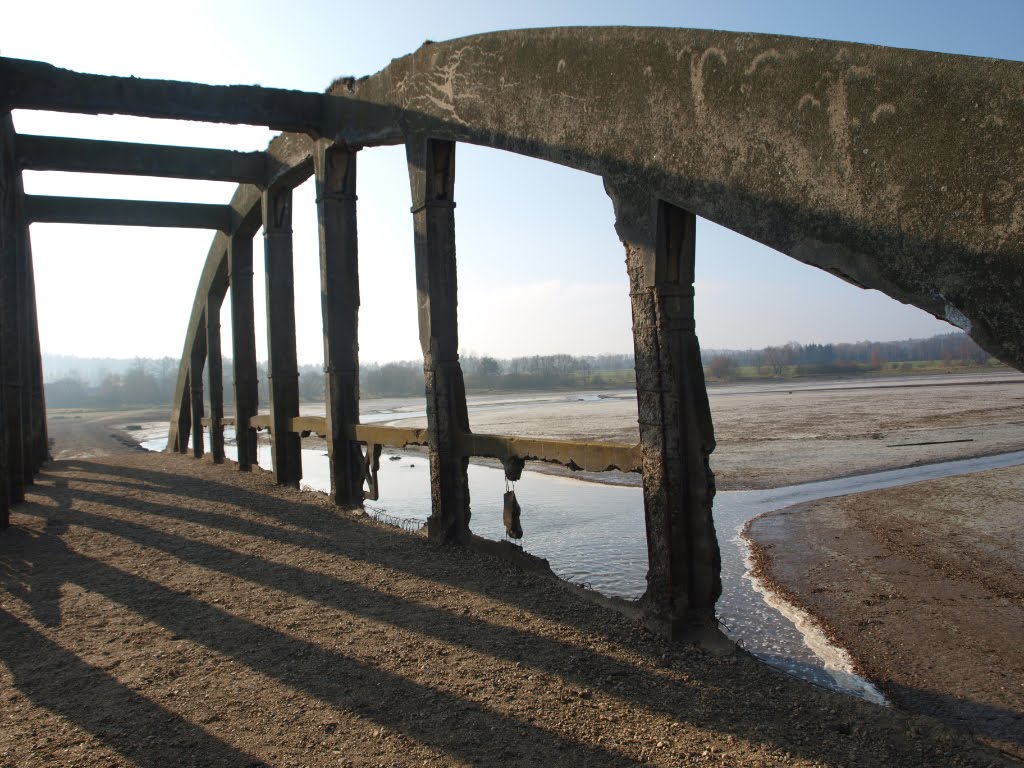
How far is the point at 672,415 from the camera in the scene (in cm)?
440

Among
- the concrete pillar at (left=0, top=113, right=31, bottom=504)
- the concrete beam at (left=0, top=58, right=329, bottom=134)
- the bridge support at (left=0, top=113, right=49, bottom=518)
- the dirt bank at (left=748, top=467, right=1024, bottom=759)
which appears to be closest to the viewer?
the dirt bank at (left=748, top=467, right=1024, bottom=759)

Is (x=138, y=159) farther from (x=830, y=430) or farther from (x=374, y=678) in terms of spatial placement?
(x=830, y=430)

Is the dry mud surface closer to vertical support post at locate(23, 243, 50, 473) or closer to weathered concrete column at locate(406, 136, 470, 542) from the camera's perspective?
weathered concrete column at locate(406, 136, 470, 542)

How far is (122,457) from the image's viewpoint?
15992 millimetres

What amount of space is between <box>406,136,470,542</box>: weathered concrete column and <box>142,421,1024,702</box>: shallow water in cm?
145

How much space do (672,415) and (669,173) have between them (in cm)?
133

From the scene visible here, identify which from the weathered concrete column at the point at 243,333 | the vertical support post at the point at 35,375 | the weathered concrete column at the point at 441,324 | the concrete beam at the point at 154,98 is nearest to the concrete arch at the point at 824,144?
the weathered concrete column at the point at 441,324

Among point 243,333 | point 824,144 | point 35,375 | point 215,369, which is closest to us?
point 824,144

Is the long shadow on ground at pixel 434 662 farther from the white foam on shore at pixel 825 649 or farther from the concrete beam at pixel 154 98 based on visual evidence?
the concrete beam at pixel 154 98

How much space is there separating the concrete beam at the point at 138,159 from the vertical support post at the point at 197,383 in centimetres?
571

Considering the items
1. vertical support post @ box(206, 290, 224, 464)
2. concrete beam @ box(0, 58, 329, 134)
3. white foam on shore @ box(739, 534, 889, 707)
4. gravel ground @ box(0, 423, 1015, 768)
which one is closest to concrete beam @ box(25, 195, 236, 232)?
vertical support post @ box(206, 290, 224, 464)

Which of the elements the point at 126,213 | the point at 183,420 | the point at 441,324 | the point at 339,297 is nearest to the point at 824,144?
the point at 441,324

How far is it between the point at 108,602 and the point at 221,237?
9901mm

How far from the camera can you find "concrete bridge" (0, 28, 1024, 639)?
10.2 ft
